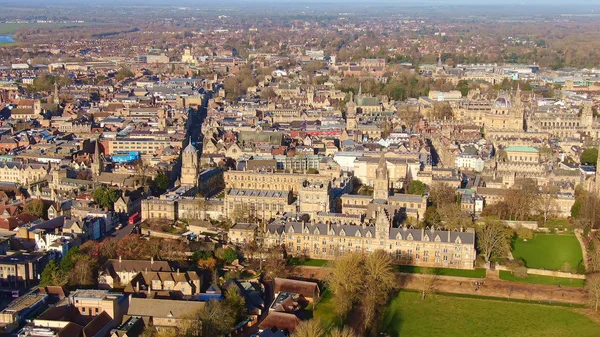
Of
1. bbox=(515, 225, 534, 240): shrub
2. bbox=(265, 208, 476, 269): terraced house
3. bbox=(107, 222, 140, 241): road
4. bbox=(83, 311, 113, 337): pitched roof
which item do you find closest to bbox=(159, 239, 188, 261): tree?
bbox=(107, 222, 140, 241): road

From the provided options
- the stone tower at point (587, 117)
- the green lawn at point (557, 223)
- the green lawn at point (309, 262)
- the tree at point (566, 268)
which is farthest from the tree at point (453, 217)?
the stone tower at point (587, 117)

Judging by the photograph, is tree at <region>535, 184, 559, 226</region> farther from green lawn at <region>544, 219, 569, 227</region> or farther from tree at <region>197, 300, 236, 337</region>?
tree at <region>197, 300, 236, 337</region>

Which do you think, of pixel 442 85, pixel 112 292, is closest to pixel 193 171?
pixel 112 292

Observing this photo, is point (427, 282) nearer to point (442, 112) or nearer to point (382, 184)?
point (382, 184)

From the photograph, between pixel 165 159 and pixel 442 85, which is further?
pixel 442 85

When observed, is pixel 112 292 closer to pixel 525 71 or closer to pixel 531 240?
pixel 531 240

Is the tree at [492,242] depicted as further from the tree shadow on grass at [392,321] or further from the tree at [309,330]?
the tree at [309,330]

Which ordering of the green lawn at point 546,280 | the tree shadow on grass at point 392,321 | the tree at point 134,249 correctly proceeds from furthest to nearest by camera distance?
the tree at point 134,249 < the green lawn at point 546,280 < the tree shadow on grass at point 392,321
